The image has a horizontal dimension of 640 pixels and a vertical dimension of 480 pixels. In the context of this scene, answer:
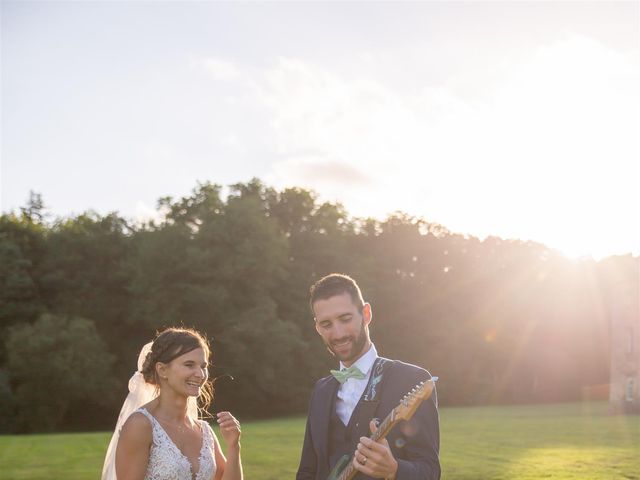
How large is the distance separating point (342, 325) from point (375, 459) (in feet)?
3.70

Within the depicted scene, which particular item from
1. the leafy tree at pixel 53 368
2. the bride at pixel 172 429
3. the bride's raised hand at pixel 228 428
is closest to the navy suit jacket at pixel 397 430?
the bride's raised hand at pixel 228 428

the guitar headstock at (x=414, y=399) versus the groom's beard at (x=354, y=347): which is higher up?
the groom's beard at (x=354, y=347)

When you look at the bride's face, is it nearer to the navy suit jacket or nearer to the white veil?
the white veil

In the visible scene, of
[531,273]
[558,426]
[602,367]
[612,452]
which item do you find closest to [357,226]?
[531,273]

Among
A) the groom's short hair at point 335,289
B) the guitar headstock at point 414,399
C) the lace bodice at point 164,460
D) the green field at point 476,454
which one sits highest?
the groom's short hair at point 335,289

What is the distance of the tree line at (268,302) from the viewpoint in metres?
49.5

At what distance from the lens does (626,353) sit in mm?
54344

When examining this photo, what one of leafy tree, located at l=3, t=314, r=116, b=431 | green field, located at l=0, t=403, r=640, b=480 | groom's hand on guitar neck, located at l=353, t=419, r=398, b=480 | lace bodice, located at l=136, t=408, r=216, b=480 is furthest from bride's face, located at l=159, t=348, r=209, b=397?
leafy tree, located at l=3, t=314, r=116, b=431

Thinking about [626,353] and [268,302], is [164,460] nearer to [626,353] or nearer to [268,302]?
[268,302]

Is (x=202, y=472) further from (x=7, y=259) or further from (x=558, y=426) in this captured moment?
(x=7, y=259)

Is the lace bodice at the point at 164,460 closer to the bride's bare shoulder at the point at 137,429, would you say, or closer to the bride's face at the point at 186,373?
the bride's bare shoulder at the point at 137,429

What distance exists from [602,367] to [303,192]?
3114 centimetres

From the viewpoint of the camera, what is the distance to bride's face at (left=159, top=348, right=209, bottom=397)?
618cm

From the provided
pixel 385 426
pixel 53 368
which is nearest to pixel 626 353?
pixel 53 368
